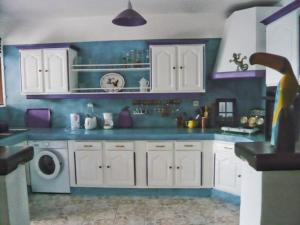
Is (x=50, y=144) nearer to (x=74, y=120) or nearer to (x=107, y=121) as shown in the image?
(x=74, y=120)

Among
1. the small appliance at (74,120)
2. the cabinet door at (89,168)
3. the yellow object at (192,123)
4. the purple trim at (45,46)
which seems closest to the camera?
the cabinet door at (89,168)

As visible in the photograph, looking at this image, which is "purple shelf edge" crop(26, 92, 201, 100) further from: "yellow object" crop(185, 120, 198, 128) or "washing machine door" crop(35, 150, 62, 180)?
"washing machine door" crop(35, 150, 62, 180)

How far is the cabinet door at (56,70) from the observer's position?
11.9 feet

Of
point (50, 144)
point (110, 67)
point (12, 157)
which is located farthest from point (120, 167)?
point (12, 157)

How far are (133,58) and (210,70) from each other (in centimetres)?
117

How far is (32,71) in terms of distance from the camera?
3.71 m

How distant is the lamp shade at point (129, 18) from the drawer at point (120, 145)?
1.53 metres

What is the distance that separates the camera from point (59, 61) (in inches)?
143

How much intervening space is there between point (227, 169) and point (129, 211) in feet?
4.35

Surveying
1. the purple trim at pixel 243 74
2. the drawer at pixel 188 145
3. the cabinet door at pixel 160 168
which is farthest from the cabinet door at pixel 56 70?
the purple trim at pixel 243 74

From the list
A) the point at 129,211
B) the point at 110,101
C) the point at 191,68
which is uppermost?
the point at 191,68

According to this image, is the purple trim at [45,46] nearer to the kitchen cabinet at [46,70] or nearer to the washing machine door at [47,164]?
the kitchen cabinet at [46,70]

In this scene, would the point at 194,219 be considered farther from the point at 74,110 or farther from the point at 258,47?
the point at 74,110

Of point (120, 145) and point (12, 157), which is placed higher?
point (12, 157)
